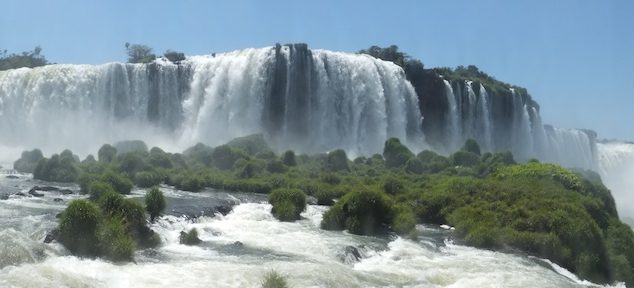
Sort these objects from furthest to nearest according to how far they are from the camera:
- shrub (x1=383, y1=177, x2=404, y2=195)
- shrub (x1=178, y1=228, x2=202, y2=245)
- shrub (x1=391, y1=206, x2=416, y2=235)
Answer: shrub (x1=383, y1=177, x2=404, y2=195) < shrub (x1=391, y1=206, x2=416, y2=235) < shrub (x1=178, y1=228, x2=202, y2=245)

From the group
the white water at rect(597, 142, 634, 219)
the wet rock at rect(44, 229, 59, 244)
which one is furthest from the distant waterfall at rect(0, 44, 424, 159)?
the wet rock at rect(44, 229, 59, 244)

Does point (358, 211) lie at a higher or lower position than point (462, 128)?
lower

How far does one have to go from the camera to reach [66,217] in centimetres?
1630

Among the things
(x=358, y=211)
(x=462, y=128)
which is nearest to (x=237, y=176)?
(x=358, y=211)

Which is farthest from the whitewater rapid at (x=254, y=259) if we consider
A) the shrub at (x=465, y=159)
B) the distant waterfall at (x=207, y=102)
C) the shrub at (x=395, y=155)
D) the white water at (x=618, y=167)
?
the white water at (x=618, y=167)

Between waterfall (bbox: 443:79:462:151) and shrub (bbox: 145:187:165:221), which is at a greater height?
waterfall (bbox: 443:79:462:151)

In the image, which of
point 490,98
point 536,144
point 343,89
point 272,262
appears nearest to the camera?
point 272,262

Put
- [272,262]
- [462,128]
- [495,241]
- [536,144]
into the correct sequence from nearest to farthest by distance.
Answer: [272,262] → [495,241] → [462,128] → [536,144]

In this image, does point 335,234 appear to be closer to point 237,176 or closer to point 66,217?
point 66,217

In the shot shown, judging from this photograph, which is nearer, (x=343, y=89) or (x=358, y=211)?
(x=358, y=211)

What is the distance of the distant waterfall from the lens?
189 feet

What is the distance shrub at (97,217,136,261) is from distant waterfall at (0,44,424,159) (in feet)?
136

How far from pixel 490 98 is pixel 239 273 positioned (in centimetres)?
6469

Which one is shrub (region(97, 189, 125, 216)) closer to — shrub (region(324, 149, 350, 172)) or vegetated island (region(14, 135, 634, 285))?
vegetated island (region(14, 135, 634, 285))
